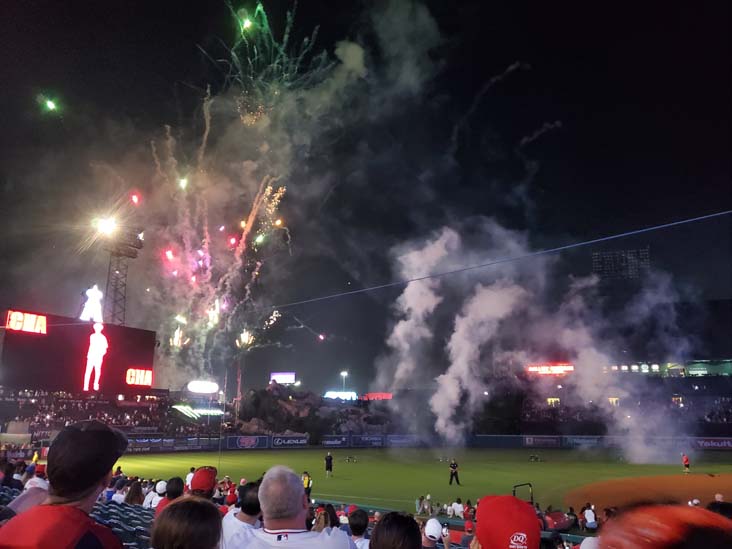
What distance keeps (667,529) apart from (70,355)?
33302 mm

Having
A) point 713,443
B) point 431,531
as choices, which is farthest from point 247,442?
point 431,531

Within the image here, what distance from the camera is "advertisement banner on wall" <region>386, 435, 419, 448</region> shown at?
194 ft

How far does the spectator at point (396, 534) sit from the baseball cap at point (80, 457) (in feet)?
4.93

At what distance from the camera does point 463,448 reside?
57.4 meters

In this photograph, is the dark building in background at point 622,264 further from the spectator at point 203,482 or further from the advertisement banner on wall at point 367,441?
the spectator at point 203,482

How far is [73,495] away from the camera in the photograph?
2439mm

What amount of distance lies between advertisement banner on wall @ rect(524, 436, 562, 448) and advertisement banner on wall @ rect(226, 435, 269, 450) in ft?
90.5

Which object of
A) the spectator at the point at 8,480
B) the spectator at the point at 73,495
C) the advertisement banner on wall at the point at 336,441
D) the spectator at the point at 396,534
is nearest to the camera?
the spectator at the point at 73,495

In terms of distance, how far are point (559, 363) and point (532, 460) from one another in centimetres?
5566

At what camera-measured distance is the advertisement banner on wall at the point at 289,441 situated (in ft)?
174

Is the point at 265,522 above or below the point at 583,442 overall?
above

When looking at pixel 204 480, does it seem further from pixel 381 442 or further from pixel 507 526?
pixel 381 442

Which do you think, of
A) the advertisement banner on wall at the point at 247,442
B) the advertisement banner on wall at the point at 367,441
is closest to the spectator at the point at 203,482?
the advertisement banner on wall at the point at 247,442

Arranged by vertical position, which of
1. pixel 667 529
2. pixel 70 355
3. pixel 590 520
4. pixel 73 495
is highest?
pixel 70 355
